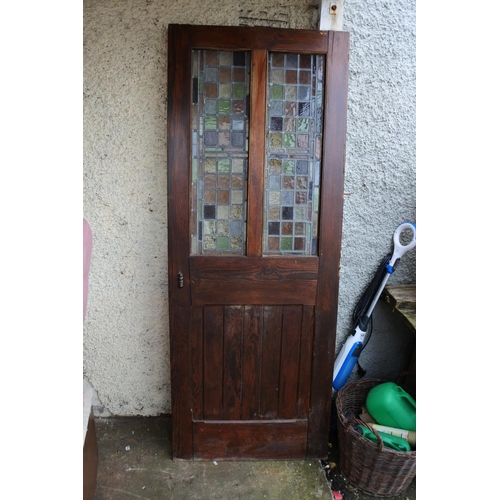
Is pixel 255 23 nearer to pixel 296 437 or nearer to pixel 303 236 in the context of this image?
pixel 303 236

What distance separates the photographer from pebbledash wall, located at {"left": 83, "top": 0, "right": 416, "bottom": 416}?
2.25 m

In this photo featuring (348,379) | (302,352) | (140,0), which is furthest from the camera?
(348,379)

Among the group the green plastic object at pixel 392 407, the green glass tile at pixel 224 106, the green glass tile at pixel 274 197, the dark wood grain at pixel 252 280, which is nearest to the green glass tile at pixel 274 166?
the green glass tile at pixel 274 197

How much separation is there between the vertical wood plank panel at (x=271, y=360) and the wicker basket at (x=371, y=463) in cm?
38

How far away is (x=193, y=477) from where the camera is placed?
2.37 m

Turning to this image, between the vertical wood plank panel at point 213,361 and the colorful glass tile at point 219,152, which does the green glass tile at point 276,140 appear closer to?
the colorful glass tile at point 219,152

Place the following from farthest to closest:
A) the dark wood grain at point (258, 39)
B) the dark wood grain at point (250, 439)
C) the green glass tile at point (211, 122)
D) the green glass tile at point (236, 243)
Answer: the dark wood grain at point (250, 439)
the green glass tile at point (236, 243)
the green glass tile at point (211, 122)
the dark wood grain at point (258, 39)

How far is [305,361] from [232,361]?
408mm

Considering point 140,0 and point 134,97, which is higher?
point 140,0

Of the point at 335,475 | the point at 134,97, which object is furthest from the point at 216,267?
the point at 335,475

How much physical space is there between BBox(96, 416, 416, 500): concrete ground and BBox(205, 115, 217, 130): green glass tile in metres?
1.87

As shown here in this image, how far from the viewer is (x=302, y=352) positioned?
2.38 m

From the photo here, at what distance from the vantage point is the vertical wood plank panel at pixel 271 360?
2.33 metres

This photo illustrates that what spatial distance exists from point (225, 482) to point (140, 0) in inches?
102
